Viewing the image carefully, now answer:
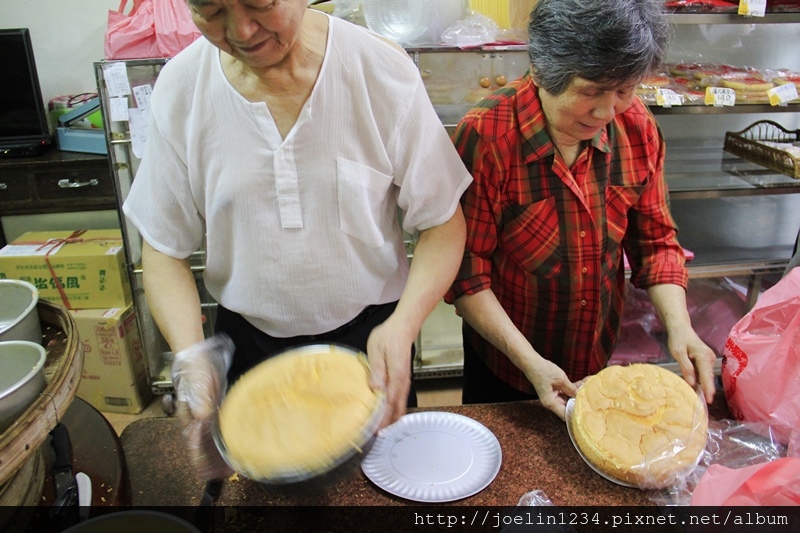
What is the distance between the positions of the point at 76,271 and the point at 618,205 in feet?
8.06

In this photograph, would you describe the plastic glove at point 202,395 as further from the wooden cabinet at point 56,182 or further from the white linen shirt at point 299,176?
the wooden cabinet at point 56,182

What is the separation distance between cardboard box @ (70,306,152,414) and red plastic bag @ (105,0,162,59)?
115cm

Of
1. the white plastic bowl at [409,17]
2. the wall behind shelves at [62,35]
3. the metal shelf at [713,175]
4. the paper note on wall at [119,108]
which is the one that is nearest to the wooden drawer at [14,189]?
the wall behind shelves at [62,35]

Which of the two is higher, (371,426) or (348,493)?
(371,426)

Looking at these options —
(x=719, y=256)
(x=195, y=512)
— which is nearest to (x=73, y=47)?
(x=195, y=512)

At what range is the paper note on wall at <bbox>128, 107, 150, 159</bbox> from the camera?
8.25 ft

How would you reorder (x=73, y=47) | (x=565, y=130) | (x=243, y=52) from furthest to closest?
(x=73, y=47), (x=565, y=130), (x=243, y=52)

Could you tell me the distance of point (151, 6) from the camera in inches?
97.7

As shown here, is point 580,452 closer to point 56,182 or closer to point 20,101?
point 56,182

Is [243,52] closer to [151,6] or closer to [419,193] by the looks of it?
[419,193]

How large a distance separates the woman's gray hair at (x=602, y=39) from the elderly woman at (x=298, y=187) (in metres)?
0.27

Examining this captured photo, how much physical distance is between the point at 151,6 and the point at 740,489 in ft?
8.45

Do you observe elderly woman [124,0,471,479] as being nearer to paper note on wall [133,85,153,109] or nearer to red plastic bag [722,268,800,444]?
red plastic bag [722,268,800,444]

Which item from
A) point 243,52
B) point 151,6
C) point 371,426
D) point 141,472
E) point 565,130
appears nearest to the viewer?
point 371,426
